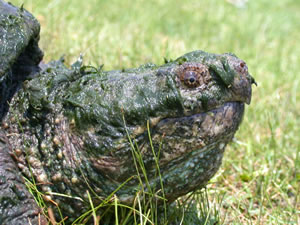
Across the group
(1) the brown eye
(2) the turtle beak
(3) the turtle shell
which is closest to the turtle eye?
(1) the brown eye

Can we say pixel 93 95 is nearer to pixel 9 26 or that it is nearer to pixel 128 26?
pixel 9 26

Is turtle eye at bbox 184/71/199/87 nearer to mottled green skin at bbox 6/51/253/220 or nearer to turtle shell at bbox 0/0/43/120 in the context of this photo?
mottled green skin at bbox 6/51/253/220

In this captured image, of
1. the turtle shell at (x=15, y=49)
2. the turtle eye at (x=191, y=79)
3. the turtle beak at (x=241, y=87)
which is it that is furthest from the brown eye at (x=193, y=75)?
the turtle shell at (x=15, y=49)

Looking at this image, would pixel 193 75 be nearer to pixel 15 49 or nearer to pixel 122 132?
pixel 122 132

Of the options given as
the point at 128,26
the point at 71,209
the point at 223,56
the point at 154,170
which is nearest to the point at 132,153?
the point at 154,170

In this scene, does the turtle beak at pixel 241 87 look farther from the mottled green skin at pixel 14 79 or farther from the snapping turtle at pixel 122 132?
the mottled green skin at pixel 14 79

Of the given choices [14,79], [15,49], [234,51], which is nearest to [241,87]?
[15,49]
